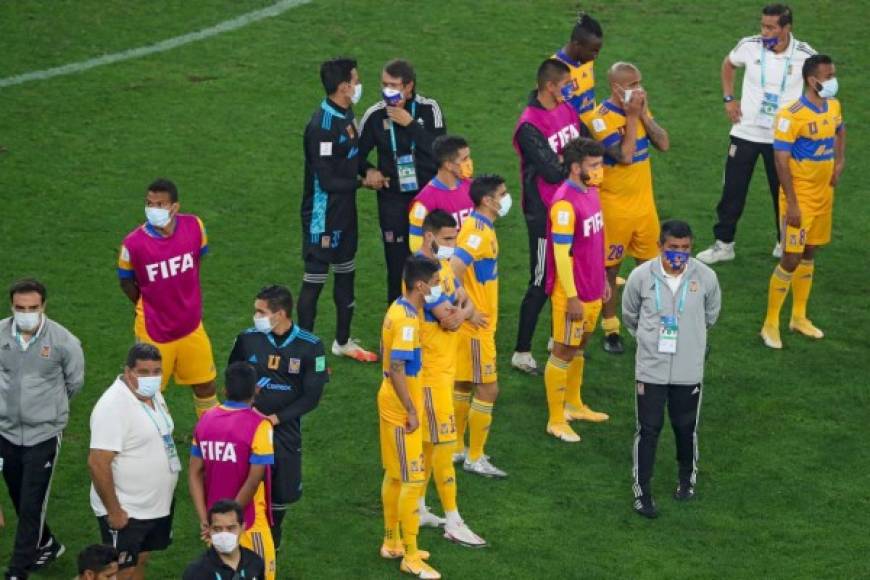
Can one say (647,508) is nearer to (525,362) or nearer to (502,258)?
(525,362)

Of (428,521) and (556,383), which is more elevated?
(556,383)

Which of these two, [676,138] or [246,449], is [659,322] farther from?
[676,138]

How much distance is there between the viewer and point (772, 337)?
12664 millimetres

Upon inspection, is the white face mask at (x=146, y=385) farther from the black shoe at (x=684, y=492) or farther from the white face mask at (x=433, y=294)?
the black shoe at (x=684, y=492)

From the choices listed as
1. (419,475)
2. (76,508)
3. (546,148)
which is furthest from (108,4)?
(419,475)

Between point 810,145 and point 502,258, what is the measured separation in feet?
9.74

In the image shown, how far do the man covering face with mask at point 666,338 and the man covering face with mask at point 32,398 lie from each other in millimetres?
3439

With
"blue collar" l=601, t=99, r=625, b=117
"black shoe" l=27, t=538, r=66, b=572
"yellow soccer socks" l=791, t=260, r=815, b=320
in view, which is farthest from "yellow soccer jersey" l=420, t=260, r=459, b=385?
"yellow soccer socks" l=791, t=260, r=815, b=320

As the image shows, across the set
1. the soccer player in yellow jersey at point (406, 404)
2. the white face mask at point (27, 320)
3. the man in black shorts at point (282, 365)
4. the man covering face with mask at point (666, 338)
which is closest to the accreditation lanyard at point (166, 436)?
the man in black shorts at point (282, 365)

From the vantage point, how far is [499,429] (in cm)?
1141

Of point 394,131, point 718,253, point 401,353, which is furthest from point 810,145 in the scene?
point 401,353

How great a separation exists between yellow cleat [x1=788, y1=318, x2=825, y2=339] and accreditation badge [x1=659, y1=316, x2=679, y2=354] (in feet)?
10.00

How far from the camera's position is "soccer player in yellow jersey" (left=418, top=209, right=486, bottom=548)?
9.51 meters

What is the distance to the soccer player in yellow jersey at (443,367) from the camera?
31.2 feet
